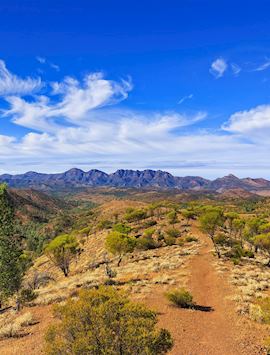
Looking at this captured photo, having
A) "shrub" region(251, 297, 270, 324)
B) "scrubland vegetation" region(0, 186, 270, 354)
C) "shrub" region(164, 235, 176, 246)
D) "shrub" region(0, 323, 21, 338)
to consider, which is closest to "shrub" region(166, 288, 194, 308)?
"scrubland vegetation" region(0, 186, 270, 354)

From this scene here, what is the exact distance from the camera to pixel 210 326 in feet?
61.5

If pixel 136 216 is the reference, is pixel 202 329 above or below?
above

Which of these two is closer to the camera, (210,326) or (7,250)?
(210,326)

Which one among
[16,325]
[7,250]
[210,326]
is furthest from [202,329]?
[7,250]

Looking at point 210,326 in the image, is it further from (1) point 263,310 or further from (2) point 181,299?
(1) point 263,310

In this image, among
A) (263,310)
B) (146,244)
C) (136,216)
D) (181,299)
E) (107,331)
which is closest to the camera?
(107,331)

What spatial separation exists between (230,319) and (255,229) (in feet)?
143

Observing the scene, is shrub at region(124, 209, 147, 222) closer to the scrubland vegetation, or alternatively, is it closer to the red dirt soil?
the scrubland vegetation

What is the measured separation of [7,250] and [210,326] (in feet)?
53.0

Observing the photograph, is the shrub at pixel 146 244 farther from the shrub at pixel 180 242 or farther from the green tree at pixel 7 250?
the green tree at pixel 7 250

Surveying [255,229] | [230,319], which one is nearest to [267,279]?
[230,319]

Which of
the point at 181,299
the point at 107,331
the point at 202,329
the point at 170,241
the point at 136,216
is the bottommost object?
the point at 170,241

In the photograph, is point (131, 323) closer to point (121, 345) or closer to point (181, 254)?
point (121, 345)

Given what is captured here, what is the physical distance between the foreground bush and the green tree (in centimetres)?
1415
